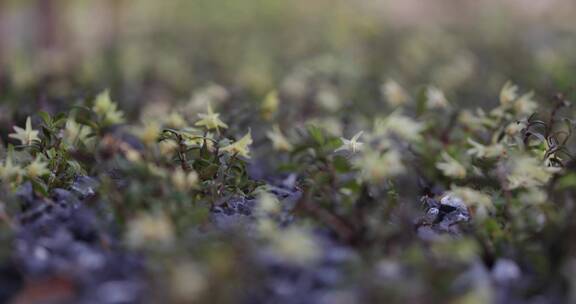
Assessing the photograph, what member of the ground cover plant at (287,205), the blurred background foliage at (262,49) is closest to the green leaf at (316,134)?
the ground cover plant at (287,205)

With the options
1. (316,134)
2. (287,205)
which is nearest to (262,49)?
(316,134)

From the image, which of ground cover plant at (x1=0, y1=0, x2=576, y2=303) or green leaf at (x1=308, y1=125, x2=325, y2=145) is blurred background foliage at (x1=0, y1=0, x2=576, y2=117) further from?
green leaf at (x1=308, y1=125, x2=325, y2=145)

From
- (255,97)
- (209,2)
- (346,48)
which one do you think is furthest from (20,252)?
(209,2)

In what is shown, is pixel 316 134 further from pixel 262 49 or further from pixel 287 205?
pixel 262 49

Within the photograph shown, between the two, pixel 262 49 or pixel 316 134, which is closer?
pixel 316 134

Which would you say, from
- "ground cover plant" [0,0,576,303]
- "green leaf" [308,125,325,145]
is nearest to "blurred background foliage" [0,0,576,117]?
"ground cover plant" [0,0,576,303]

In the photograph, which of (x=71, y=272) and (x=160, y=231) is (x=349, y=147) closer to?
(x=160, y=231)

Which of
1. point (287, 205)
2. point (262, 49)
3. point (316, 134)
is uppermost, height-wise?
point (262, 49)

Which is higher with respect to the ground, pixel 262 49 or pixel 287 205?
pixel 262 49

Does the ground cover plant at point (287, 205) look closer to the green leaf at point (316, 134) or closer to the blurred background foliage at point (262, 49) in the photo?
the green leaf at point (316, 134)
